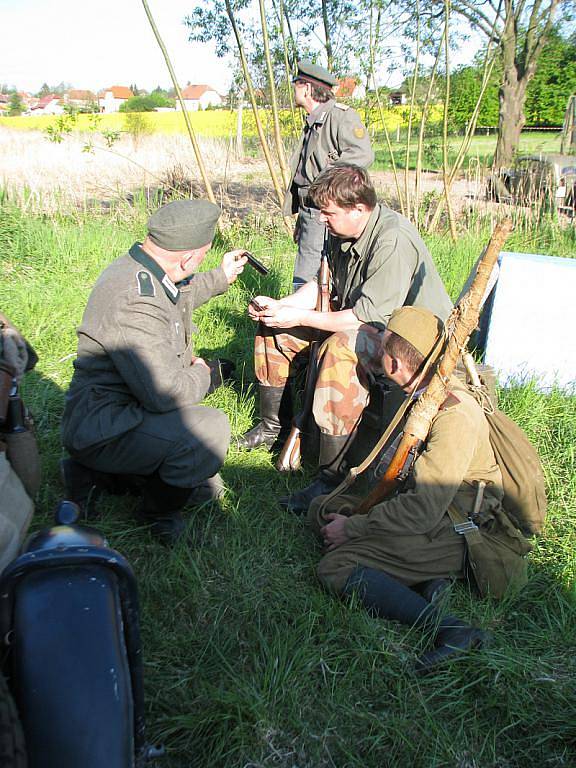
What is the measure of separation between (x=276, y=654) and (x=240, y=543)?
78 centimetres

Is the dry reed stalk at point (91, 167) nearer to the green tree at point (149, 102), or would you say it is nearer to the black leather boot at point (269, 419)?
the black leather boot at point (269, 419)

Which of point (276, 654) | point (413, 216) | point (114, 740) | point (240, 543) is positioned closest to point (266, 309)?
point (240, 543)

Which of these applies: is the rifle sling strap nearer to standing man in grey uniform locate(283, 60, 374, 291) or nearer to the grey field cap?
the grey field cap

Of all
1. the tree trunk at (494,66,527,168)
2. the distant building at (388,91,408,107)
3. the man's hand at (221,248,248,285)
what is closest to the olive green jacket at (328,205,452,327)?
the man's hand at (221,248,248,285)

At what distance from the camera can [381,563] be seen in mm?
2623

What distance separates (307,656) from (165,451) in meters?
1.13

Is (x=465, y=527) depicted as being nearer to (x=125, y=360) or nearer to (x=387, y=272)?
(x=387, y=272)

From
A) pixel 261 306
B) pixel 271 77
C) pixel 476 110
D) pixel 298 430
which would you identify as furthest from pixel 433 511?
pixel 476 110

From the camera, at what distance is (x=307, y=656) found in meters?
2.38

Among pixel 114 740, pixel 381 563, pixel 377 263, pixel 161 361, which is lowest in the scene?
pixel 381 563

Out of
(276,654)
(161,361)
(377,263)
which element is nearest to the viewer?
(276,654)

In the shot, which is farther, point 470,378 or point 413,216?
point 413,216

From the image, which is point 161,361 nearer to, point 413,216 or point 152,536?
point 152,536

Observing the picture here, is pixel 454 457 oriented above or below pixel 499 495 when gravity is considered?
above
